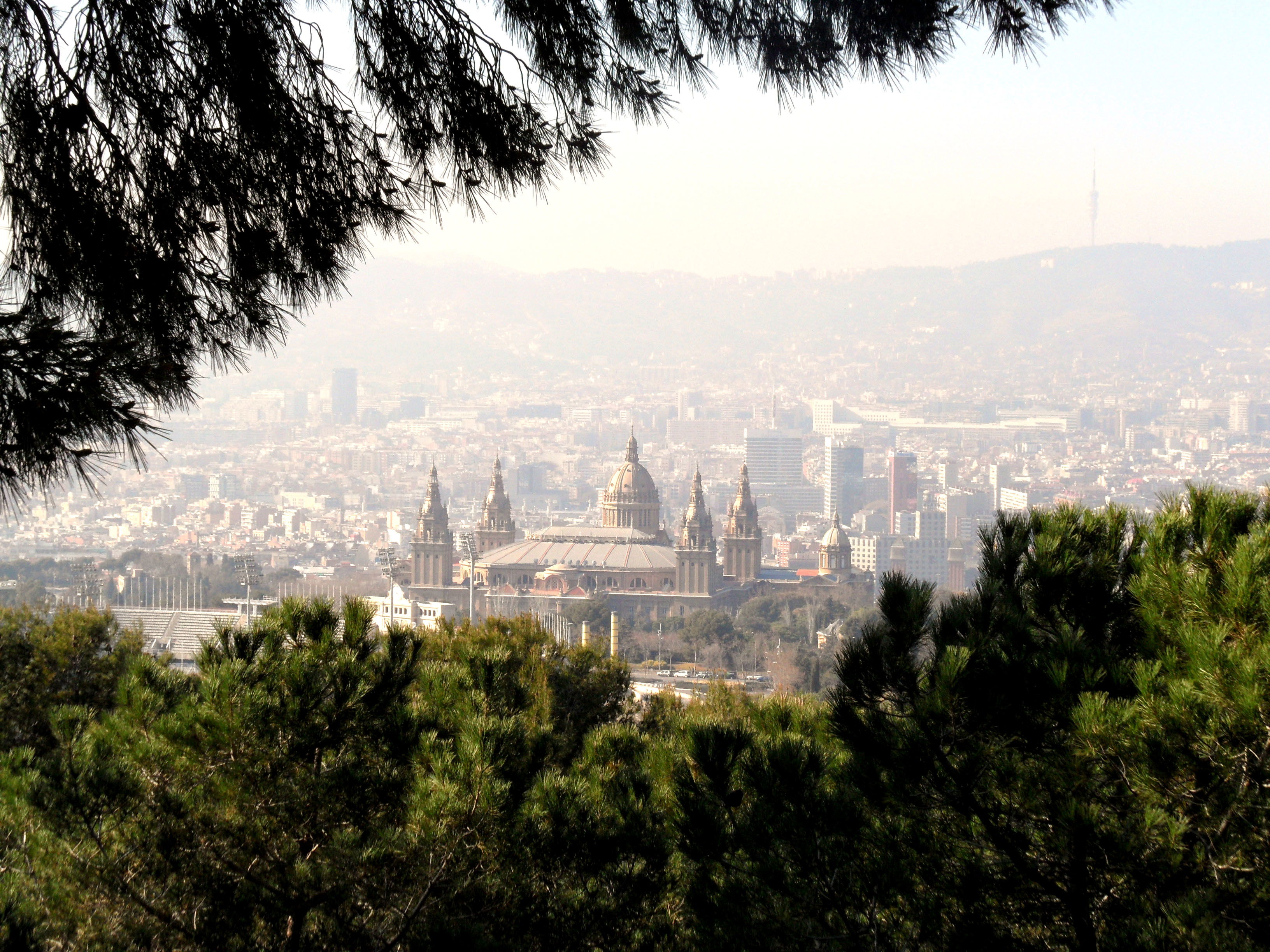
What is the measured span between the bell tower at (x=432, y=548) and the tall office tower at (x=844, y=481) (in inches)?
2292

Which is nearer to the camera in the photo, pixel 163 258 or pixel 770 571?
pixel 163 258

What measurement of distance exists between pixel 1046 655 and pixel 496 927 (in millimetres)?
1775

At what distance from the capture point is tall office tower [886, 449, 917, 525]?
104125mm

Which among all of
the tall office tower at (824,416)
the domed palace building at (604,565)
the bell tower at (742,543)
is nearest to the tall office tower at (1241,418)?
the tall office tower at (824,416)

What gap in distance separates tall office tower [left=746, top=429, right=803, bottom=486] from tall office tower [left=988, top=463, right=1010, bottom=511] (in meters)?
19.4

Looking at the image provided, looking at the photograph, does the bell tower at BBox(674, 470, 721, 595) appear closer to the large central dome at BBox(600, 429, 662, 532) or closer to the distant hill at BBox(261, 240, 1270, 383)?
the large central dome at BBox(600, 429, 662, 532)

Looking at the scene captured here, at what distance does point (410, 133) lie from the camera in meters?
3.05

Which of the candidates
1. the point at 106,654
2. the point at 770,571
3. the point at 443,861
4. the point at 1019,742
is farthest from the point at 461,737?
the point at 770,571

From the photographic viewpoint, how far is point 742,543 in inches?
2458

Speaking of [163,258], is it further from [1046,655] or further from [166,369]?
[1046,655]

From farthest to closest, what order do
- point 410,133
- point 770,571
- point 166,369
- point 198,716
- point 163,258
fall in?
point 770,571 → point 198,716 → point 410,133 → point 163,258 → point 166,369

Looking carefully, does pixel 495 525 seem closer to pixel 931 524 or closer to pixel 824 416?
pixel 931 524

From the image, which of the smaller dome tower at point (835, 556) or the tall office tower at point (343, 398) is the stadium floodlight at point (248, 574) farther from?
the tall office tower at point (343, 398)

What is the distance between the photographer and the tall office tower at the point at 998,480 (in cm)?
10481
